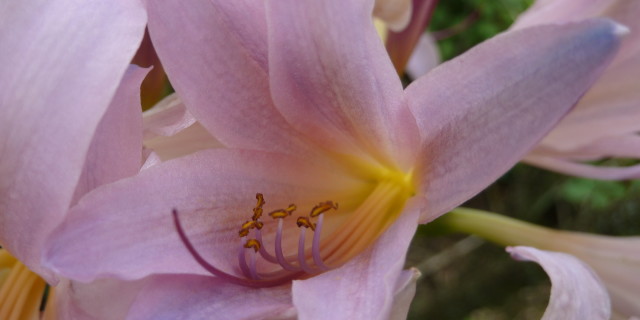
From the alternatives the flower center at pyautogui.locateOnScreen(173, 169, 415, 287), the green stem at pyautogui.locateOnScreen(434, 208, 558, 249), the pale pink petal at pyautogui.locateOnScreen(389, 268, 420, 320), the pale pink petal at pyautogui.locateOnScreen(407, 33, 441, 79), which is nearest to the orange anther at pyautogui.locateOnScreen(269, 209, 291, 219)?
the flower center at pyautogui.locateOnScreen(173, 169, 415, 287)

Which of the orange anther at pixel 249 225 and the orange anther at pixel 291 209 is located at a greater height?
the orange anther at pixel 249 225

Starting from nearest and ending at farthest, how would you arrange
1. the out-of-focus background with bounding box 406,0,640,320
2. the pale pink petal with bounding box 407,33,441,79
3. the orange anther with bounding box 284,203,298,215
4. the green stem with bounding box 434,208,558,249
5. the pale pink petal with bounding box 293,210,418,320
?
the pale pink petal with bounding box 293,210,418,320 < the orange anther with bounding box 284,203,298,215 < the green stem with bounding box 434,208,558,249 < the pale pink petal with bounding box 407,33,441,79 < the out-of-focus background with bounding box 406,0,640,320

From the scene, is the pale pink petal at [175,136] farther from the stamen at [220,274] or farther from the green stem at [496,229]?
the green stem at [496,229]

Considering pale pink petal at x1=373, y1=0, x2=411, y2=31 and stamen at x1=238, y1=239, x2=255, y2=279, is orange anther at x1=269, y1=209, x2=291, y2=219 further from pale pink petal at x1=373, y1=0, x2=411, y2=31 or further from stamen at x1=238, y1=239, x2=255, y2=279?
pale pink petal at x1=373, y1=0, x2=411, y2=31

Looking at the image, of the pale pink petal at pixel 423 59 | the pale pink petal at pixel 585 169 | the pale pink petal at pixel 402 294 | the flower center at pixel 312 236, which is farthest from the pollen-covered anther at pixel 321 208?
the pale pink petal at pixel 423 59

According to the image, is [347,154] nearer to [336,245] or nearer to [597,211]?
[336,245]

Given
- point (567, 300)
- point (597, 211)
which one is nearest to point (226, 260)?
point (567, 300)

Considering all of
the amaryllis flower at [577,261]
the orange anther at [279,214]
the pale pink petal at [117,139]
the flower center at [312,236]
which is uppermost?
the pale pink petal at [117,139]

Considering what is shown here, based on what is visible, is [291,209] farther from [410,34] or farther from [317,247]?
[410,34]
